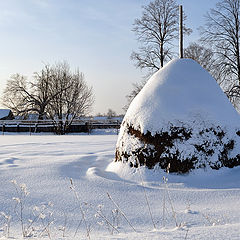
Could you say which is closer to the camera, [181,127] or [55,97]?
[181,127]

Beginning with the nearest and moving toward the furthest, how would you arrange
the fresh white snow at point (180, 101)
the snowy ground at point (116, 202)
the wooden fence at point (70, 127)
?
the snowy ground at point (116, 202) < the fresh white snow at point (180, 101) < the wooden fence at point (70, 127)

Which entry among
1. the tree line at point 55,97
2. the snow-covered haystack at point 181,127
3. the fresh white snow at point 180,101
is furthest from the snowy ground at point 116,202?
the tree line at point 55,97

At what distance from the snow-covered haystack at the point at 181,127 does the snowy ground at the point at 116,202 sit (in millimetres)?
251

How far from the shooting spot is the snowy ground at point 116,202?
237 cm

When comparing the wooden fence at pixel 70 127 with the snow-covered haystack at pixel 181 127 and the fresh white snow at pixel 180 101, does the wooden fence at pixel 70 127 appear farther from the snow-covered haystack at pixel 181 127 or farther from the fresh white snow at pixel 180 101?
the snow-covered haystack at pixel 181 127

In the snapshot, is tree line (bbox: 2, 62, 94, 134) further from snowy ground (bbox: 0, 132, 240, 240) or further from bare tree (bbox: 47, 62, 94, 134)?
snowy ground (bbox: 0, 132, 240, 240)

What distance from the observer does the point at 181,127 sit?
439 cm

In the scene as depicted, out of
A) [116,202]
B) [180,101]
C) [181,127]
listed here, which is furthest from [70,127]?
[116,202]

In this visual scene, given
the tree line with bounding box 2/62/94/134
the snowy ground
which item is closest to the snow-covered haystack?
the snowy ground

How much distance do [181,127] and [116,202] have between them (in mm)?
1754

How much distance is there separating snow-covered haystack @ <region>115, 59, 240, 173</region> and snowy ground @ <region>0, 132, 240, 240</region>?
0.25 m

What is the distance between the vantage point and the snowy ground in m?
2.37

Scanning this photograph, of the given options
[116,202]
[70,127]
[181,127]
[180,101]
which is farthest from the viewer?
[70,127]

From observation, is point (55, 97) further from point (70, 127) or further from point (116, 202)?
point (116, 202)
